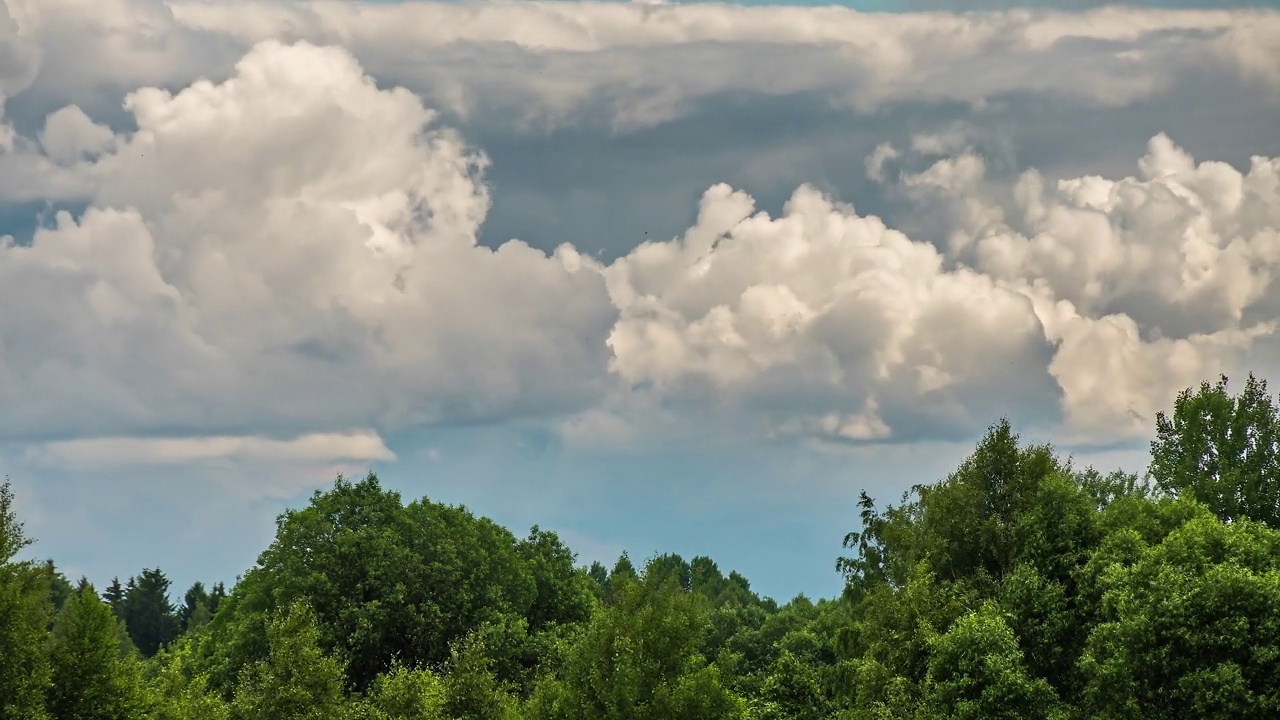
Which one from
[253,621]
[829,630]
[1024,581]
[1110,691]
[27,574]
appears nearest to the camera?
[1110,691]

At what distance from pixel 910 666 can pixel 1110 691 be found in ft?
48.4

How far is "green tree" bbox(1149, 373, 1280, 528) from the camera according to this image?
362 feet

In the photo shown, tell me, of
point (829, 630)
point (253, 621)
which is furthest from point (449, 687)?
point (829, 630)

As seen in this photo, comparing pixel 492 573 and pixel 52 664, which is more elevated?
pixel 492 573

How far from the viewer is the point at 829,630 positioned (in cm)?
16125

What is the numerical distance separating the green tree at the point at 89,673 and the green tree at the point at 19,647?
1.52m

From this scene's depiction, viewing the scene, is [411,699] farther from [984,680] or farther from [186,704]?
[984,680]

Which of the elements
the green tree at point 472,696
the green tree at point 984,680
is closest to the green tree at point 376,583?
the green tree at point 472,696

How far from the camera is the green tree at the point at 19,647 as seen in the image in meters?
77.2

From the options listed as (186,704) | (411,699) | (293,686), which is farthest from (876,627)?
(186,704)

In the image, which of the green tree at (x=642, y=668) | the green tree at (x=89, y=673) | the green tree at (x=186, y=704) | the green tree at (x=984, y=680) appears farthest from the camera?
the green tree at (x=186, y=704)

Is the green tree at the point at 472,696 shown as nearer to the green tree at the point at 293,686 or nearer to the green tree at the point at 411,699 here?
the green tree at the point at 411,699

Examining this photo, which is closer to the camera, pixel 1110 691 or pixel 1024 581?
pixel 1110 691

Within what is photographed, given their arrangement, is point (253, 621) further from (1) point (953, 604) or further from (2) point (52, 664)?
(1) point (953, 604)
